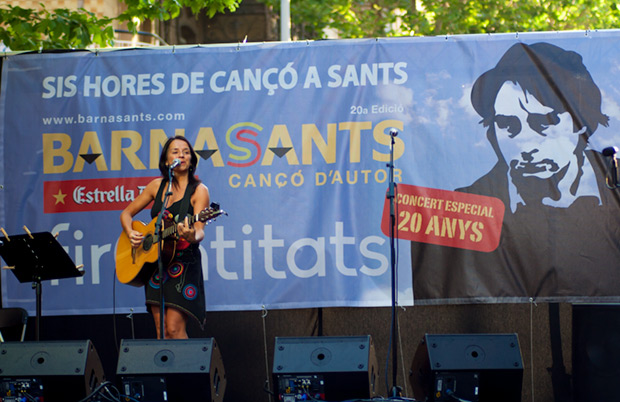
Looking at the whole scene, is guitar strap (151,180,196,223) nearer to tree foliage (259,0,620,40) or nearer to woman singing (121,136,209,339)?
woman singing (121,136,209,339)

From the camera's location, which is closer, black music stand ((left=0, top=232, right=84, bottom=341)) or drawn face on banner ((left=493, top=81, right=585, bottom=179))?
black music stand ((left=0, top=232, right=84, bottom=341))

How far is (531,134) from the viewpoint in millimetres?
6207

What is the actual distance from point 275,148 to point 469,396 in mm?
2528

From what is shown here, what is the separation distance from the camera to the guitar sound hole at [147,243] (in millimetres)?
5719

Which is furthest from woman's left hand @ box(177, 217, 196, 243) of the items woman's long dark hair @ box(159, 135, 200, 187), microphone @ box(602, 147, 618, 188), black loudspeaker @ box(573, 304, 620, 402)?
microphone @ box(602, 147, 618, 188)

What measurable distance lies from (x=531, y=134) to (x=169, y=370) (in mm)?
3334

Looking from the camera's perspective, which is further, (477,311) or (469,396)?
(477,311)

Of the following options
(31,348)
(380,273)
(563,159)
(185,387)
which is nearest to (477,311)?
(380,273)

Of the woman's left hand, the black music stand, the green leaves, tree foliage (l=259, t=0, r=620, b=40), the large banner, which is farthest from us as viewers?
tree foliage (l=259, t=0, r=620, b=40)

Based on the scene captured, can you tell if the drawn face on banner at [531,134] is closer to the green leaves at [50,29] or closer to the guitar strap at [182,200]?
the guitar strap at [182,200]

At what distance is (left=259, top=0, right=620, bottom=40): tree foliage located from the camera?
1636 cm

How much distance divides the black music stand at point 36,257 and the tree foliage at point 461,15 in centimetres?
A: 1144

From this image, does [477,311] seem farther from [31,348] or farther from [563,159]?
[31,348]

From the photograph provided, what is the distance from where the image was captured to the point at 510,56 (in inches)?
247
